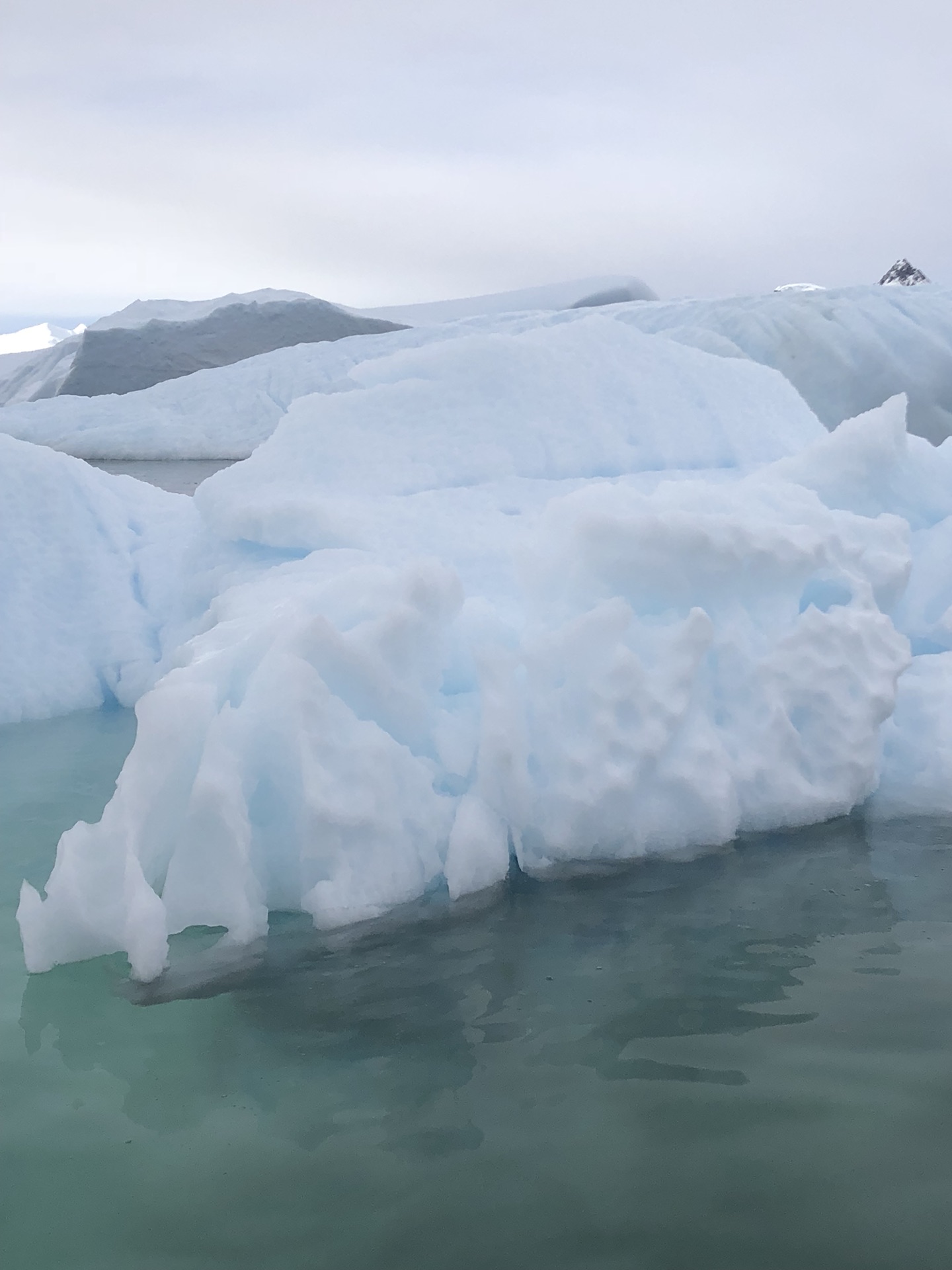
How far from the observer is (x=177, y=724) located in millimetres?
3115

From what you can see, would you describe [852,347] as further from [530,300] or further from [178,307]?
[178,307]

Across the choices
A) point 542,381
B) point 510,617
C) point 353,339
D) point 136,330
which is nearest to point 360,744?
point 510,617

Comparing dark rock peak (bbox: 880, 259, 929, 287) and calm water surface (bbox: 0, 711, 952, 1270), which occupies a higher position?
dark rock peak (bbox: 880, 259, 929, 287)

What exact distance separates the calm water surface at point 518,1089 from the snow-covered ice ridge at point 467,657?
9.6 inches

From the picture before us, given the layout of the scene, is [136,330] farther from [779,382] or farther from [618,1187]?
[618,1187]

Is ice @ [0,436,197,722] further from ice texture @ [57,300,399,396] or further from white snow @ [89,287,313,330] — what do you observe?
white snow @ [89,287,313,330]

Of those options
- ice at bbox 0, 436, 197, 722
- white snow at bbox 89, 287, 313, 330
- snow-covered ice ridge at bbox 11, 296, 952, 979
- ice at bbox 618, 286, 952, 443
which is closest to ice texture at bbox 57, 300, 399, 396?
white snow at bbox 89, 287, 313, 330

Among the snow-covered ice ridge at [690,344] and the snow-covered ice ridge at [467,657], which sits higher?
the snow-covered ice ridge at [690,344]

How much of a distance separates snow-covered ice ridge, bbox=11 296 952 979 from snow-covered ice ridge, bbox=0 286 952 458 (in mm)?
12637

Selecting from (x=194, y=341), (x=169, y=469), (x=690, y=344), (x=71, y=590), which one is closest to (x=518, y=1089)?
(x=71, y=590)

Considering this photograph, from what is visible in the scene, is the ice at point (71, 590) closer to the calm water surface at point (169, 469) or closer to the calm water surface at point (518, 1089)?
the calm water surface at point (518, 1089)

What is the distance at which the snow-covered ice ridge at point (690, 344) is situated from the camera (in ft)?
61.6

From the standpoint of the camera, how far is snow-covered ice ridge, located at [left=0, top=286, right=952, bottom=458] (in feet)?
61.6

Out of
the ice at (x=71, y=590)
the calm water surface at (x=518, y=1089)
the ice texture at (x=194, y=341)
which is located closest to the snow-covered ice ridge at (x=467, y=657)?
the ice at (x=71, y=590)
